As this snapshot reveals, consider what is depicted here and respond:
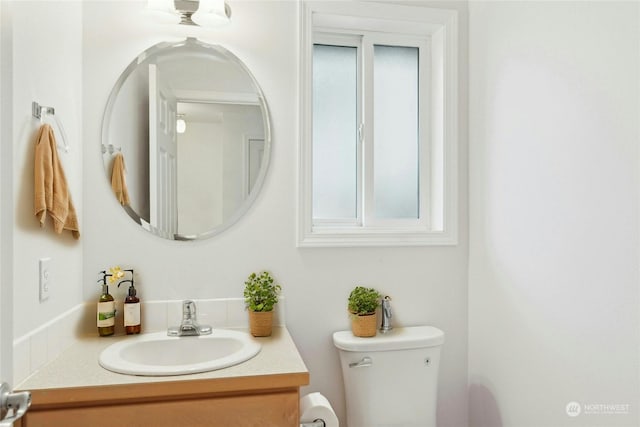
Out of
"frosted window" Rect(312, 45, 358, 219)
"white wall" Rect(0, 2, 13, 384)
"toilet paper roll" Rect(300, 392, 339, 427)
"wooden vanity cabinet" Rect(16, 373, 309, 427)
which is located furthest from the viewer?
"frosted window" Rect(312, 45, 358, 219)

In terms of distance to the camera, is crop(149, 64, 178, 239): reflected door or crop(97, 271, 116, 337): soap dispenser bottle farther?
crop(149, 64, 178, 239): reflected door

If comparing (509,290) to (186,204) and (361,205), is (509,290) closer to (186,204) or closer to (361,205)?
(361,205)

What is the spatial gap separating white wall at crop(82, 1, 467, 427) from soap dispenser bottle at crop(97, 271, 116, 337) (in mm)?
68

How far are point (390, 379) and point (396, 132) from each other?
101cm

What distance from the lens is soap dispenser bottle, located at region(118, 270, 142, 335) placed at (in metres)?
1.50

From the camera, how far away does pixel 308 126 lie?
167 centimetres

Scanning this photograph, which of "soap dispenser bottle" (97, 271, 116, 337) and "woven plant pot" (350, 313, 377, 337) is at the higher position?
"soap dispenser bottle" (97, 271, 116, 337)

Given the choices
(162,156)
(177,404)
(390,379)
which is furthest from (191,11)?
(390,379)

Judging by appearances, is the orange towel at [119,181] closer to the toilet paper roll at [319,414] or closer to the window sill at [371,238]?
the window sill at [371,238]

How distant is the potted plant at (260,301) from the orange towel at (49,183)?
623 mm

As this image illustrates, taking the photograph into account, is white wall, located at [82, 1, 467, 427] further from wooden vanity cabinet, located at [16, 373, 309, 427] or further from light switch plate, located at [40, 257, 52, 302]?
wooden vanity cabinet, located at [16, 373, 309, 427]

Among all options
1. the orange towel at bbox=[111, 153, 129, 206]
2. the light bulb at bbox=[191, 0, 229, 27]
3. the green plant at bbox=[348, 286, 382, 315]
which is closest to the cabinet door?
the green plant at bbox=[348, 286, 382, 315]

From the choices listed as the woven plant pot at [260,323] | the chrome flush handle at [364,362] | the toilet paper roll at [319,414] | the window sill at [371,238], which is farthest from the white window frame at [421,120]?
the toilet paper roll at [319,414]

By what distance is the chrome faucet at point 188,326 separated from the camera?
1.49 metres
